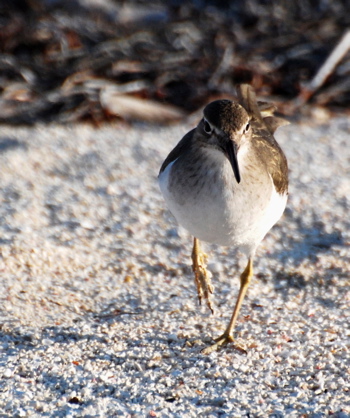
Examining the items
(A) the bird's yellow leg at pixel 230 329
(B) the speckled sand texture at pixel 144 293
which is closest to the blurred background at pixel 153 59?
(B) the speckled sand texture at pixel 144 293

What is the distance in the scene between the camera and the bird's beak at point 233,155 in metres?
3.81

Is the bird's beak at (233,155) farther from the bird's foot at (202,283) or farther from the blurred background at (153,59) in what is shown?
the blurred background at (153,59)

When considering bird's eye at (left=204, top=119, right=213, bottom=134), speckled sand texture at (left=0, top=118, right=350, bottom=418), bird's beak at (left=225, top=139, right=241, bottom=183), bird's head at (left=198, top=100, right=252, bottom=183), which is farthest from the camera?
bird's eye at (left=204, top=119, right=213, bottom=134)

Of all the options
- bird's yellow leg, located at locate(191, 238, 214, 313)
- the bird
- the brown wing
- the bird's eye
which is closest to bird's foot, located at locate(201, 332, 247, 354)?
the bird

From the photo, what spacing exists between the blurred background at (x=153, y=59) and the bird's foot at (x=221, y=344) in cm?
421

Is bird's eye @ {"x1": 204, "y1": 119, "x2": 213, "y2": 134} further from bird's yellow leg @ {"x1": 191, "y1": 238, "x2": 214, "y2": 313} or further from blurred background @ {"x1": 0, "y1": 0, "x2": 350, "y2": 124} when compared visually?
blurred background @ {"x1": 0, "y1": 0, "x2": 350, "y2": 124}

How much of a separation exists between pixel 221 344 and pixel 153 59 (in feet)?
16.9

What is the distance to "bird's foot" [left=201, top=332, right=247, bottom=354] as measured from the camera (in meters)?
4.16

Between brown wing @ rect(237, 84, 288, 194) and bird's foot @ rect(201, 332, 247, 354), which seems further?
brown wing @ rect(237, 84, 288, 194)

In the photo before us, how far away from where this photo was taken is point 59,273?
5.11 m

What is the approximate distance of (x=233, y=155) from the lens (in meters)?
3.87

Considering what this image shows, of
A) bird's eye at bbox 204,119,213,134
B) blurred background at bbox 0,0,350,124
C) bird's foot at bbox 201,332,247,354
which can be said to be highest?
bird's eye at bbox 204,119,213,134

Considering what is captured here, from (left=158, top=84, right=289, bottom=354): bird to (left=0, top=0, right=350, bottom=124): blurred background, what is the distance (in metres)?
3.89

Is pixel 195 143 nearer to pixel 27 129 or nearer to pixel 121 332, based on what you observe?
pixel 121 332
